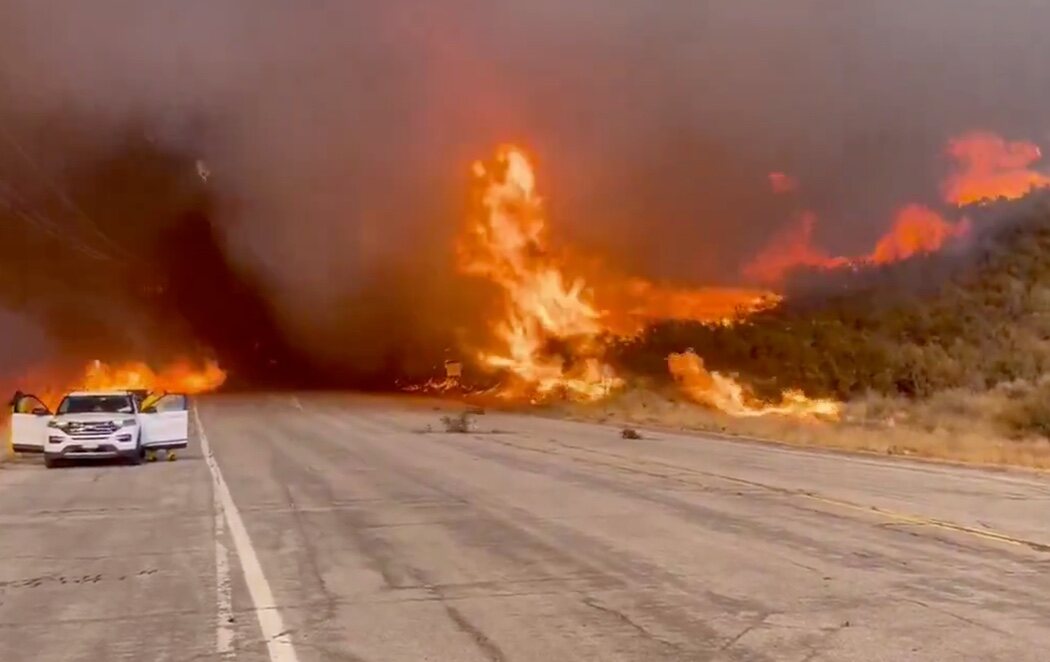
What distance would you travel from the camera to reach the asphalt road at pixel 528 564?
792 centimetres

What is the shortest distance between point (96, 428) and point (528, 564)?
16013 mm

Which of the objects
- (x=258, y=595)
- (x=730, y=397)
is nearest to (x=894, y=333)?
(x=730, y=397)

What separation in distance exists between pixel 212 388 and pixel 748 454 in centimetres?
5409

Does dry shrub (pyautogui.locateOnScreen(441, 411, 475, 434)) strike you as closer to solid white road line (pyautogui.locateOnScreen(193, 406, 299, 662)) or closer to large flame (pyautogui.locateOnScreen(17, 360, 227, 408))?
solid white road line (pyautogui.locateOnScreen(193, 406, 299, 662))

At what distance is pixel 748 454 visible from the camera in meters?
25.9

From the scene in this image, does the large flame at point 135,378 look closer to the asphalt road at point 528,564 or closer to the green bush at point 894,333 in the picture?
the green bush at point 894,333

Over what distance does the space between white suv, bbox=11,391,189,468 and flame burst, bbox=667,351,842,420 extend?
23460mm

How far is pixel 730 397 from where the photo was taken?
50438 mm

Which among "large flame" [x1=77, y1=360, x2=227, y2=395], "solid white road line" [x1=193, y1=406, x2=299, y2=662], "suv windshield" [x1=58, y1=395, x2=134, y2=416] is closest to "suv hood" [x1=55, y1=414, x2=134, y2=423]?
"suv windshield" [x1=58, y1=395, x2=134, y2=416]

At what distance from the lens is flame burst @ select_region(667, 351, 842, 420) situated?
4464 cm

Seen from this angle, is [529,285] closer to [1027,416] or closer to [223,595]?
[1027,416]

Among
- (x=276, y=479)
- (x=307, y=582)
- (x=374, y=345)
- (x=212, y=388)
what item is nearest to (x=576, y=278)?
(x=374, y=345)

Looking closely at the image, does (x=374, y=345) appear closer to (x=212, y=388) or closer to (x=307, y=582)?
(x=212, y=388)

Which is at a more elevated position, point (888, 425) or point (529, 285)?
point (529, 285)
